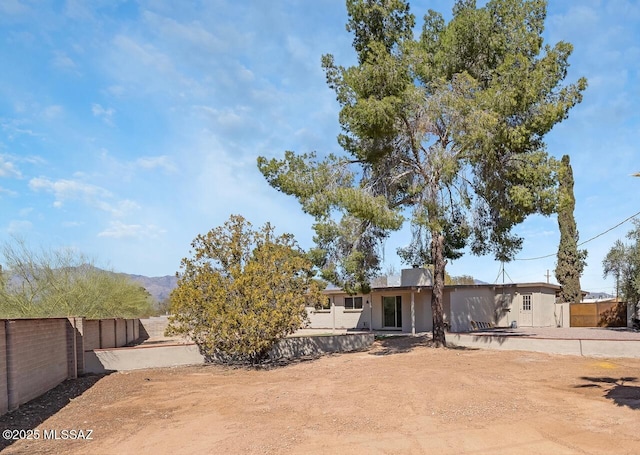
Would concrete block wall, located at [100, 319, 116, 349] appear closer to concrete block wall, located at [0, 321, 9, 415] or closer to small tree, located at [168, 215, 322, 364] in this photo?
small tree, located at [168, 215, 322, 364]

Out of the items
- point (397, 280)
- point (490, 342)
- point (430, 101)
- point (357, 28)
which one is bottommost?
point (490, 342)

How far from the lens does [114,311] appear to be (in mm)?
24344

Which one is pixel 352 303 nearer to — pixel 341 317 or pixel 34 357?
pixel 341 317

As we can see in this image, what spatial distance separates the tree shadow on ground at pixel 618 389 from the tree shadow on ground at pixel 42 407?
9.68 m

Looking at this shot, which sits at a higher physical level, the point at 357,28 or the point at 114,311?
the point at 357,28

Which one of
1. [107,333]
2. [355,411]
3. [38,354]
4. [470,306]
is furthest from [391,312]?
[38,354]

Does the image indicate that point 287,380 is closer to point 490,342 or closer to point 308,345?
point 308,345

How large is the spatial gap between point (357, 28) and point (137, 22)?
7288 mm

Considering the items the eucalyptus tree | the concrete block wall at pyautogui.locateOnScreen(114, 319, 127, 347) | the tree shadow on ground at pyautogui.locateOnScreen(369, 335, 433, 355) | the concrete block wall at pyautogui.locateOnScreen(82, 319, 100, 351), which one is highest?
the eucalyptus tree

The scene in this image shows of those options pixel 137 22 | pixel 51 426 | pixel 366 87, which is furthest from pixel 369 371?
pixel 137 22

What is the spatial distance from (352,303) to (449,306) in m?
7.47

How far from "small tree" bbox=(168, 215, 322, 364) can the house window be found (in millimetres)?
15043

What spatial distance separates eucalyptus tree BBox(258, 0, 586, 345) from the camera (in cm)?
1498

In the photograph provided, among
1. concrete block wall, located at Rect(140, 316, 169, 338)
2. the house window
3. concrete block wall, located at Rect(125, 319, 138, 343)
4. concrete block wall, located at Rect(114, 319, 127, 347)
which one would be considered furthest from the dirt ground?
concrete block wall, located at Rect(140, 316, 169, 338)
